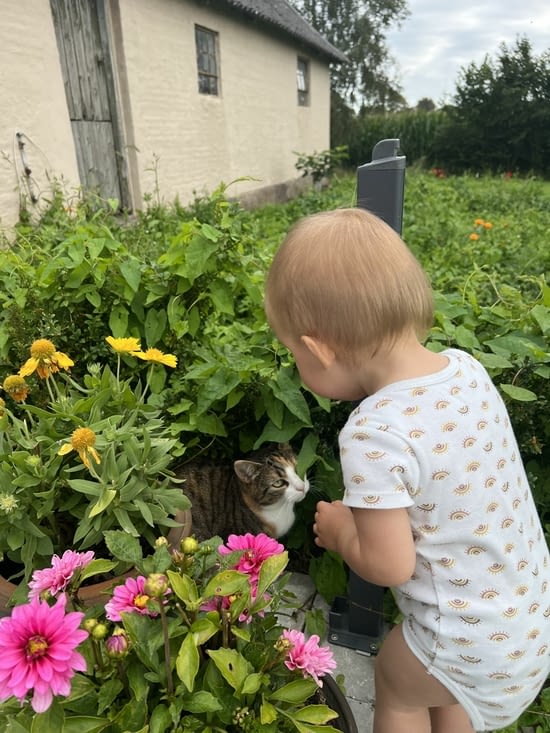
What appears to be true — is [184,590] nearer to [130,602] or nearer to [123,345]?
[130,602]

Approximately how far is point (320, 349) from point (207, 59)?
10.2 m

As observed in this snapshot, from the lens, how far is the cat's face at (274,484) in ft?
6.79

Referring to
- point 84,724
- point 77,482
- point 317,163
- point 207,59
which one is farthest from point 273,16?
point 84,724

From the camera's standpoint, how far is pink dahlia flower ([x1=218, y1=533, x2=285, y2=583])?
118cm

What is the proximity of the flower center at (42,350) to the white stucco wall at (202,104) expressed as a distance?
16.3ft

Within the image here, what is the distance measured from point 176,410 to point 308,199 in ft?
30.4

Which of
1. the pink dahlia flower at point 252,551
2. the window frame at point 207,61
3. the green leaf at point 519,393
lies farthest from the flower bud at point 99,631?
the window frame at point 207,61

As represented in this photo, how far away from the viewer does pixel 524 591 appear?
48.0 inches

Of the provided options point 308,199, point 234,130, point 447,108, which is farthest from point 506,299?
point 447,108

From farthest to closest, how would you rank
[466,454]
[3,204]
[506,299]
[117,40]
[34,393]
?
1. [117,40]
2. [3,204]
3. [506,299]
4. [34,393]
5. [466,454]

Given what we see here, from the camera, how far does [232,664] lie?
1036mm

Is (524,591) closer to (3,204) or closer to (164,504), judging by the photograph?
(164,504)

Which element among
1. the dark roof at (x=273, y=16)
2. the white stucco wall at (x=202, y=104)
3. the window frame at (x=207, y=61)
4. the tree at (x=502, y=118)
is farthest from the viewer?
the tree at (x=502, y=118)

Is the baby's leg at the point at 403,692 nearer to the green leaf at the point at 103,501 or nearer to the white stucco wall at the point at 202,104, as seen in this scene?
the green leaf at the point at 103,501
